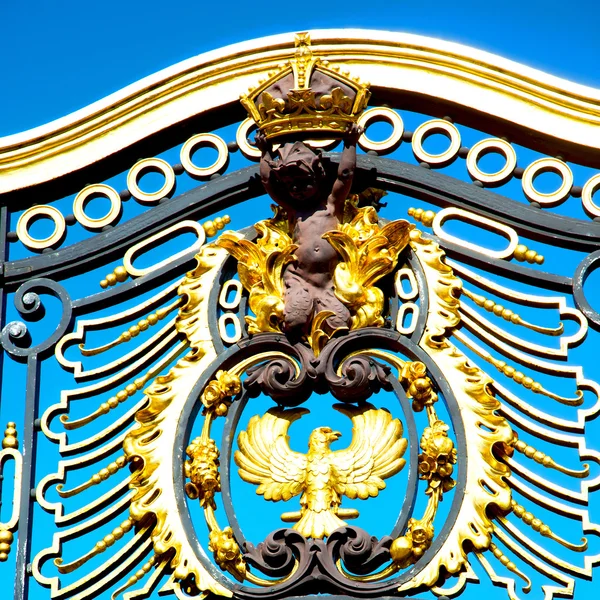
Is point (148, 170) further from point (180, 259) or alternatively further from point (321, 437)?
point (321, 437)

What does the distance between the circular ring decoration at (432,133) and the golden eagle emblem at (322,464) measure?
0.70 metres

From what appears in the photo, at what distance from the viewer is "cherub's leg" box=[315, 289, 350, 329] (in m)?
5.28

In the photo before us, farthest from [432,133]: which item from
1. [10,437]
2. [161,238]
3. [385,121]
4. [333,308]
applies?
[10,437]

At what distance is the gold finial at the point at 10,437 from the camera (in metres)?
5.41

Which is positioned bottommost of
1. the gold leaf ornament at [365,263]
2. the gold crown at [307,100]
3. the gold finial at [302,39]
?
the gold leaf ornament at [365,263]

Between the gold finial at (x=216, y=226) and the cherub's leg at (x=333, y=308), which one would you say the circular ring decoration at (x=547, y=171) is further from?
the gold finial at (x=216, y=226)

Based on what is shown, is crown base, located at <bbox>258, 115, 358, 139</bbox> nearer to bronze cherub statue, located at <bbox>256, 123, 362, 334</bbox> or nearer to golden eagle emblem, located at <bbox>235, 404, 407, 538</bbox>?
bronze cherub statue, located at <bbox>256, 123, 362, 334</bbox>

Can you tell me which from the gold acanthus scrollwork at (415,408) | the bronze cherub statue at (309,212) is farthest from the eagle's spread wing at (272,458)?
the bronze cherub statue at (309,212)

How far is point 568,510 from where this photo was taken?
5.05 meters

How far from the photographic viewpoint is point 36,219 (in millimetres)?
5723

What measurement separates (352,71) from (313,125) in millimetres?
233

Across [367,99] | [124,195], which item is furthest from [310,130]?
[124,195]

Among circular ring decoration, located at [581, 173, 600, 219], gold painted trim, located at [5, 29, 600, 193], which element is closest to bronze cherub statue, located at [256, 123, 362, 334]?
gold painted trim, located at [5, 29, 600, 193]

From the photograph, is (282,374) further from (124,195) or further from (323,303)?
(124,195)
